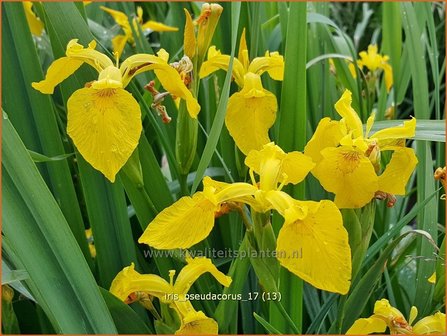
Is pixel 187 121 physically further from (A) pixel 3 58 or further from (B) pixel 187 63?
(A) pixel 3 58

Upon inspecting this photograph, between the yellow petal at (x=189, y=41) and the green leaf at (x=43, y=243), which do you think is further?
the yellow petal at (x=189, y=41)

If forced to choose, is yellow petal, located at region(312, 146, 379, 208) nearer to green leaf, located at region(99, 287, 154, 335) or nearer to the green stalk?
the green stalk

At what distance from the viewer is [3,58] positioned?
757 mm

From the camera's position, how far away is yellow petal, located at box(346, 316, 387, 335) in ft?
2.03

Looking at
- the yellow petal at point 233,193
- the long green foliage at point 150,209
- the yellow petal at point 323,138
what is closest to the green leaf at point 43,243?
the long green foliage at point 150,209

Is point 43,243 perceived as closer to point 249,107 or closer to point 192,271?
point 192,271

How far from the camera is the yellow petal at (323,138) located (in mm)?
586

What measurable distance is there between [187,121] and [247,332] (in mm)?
266

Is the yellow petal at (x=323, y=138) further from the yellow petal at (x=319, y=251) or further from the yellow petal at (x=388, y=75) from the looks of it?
the yellow petal at (x=388, y=75)

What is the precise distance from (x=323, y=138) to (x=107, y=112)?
0.19 meters

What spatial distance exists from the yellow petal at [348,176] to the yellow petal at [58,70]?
25 cm

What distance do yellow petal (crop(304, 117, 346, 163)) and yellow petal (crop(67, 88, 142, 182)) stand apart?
0.49 ft

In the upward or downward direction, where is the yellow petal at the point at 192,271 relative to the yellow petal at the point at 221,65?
downward

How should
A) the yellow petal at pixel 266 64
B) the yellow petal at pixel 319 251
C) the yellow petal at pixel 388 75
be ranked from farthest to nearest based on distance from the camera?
the yellow petal at pixel 388 75, the yellow petal at pixel 266 64, the yellow petal at pixel 319 251
